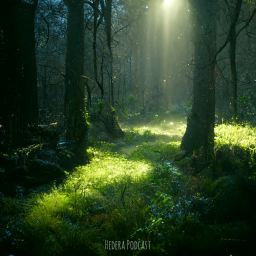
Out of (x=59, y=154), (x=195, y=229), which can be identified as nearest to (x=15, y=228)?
(x=195, y=229)

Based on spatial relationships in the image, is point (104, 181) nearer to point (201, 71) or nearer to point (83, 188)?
point (83, 188)

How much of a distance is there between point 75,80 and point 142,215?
533 cm

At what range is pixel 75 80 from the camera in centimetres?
720

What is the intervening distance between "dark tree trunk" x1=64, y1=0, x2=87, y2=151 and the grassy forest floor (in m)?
2.07

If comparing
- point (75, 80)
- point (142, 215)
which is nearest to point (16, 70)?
point (75, 80)

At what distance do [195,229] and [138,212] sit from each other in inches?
38.6

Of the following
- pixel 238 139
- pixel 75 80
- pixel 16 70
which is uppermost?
pixel 75 80

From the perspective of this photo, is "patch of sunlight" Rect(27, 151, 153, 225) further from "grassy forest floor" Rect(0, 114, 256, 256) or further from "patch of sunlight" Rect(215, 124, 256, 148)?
"patch of sunlight" Rect(215, 124, 256, 148)

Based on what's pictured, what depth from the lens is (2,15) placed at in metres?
4.56

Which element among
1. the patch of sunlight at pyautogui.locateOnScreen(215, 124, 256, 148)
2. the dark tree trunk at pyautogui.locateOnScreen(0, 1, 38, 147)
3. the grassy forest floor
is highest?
the dark tree trunk at pyautogui.locateOnScreen(0, 1, 38, 147)

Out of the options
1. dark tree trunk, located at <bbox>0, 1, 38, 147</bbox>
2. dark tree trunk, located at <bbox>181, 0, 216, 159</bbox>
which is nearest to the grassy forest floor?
dark tree trunk, located at <bbox>0, 1, 38, 147</bbox>

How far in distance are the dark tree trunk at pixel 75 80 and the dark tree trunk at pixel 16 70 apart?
1.30 metres

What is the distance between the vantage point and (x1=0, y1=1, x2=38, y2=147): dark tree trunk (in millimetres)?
4312

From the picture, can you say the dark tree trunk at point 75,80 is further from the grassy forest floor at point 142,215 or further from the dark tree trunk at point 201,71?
the dark tree trunk at point 201,71
